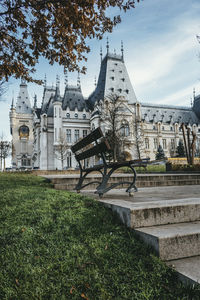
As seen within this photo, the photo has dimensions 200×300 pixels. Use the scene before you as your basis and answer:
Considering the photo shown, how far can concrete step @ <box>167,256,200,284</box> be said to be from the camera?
1.55 m

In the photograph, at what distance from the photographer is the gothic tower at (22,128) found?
229ft

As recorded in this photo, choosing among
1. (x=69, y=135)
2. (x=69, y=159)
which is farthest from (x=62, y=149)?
(x=69, y=135)

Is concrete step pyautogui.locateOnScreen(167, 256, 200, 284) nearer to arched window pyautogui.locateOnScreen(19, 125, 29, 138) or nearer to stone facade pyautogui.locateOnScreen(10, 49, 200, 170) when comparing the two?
stone facade pyautogui.locateOnScreen(10, 49, 200, 170)

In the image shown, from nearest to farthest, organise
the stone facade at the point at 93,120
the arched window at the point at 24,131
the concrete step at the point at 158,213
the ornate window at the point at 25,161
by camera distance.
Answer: the concrete step at the point at 158,213
the stone facade at the point at 93,120
the ornate window at the point at 25,161
the arched window at the point at 24,131

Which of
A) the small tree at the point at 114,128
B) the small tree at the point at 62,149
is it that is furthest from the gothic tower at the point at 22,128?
the small tree at the point at 114,128

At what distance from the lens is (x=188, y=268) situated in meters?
1.71

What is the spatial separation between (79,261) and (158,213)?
3.44 feet

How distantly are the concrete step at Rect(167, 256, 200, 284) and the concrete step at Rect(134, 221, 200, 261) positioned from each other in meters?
0.05

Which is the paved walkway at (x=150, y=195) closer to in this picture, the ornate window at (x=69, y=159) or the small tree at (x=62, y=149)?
the small tree at (x=62, y=149)

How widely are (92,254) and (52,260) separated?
384 mm

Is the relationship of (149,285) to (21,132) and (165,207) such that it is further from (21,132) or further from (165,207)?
(21,132)

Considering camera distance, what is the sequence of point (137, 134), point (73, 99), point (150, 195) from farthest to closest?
point (73, 99)
point (137, 134)
point (150, 195)

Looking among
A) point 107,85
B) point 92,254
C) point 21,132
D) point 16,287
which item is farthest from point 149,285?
point 21,132

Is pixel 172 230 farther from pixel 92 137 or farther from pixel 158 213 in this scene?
pixel 92 137
